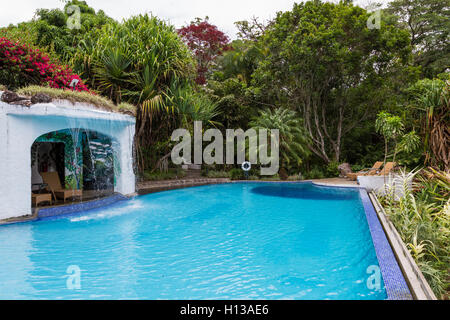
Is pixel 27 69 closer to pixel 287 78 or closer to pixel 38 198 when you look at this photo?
pixel 38 198

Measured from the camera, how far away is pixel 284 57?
1533 cm

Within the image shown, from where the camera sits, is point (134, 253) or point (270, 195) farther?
point (270, 195)

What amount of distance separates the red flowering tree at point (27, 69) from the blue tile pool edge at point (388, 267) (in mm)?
9476

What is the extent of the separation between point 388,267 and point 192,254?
2884mm

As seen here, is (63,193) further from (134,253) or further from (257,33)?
(257,33)

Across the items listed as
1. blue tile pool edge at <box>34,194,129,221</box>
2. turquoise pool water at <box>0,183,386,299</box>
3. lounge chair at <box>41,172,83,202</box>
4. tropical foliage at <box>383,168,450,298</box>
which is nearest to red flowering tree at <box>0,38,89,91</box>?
lounge chair at <box>41,172,83,202</box>

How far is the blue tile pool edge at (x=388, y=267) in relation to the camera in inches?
127

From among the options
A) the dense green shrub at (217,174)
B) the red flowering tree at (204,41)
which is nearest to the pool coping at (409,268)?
the dense green shrub at (217,174)

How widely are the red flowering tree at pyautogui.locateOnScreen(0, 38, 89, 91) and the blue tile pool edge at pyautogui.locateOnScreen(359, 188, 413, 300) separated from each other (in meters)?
9.48

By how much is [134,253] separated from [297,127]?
41.8 feet

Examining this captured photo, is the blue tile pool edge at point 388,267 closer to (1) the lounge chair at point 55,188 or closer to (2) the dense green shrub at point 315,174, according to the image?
(1) the lounge chair at point 55,188

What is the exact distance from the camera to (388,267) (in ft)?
12.9

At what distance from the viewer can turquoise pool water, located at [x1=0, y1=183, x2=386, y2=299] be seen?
3682 mm
